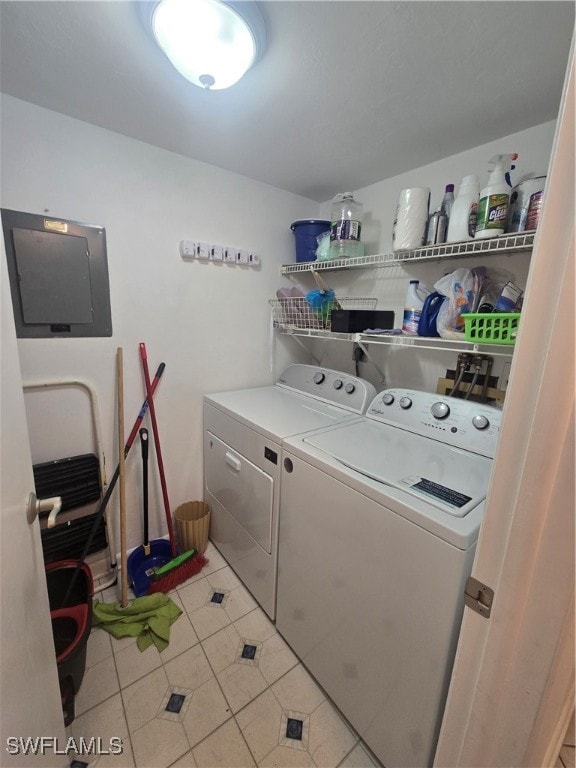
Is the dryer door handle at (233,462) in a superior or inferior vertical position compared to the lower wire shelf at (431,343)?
inferior

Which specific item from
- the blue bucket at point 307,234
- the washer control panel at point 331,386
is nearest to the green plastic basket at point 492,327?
the washer control panel at point 331,386

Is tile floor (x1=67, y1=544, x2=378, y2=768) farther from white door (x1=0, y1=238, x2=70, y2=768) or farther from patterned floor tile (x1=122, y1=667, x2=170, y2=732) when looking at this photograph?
white door (x1=0, y1=238, x2=70, y2=768)

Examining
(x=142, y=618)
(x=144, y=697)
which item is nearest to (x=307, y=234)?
(x=142, y=618)

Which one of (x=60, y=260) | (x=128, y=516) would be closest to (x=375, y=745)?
(x=128, y=516)

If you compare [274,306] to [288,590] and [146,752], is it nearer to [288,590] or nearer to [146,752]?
[288,590]

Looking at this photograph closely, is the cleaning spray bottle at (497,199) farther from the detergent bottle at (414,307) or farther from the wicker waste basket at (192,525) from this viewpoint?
the wicker waste basket at (192,525)

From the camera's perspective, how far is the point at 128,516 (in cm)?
184

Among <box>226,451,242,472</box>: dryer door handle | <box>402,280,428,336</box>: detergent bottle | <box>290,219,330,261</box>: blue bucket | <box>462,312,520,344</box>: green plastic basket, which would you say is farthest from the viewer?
<box>290,219,330,261</box>: blue bucket

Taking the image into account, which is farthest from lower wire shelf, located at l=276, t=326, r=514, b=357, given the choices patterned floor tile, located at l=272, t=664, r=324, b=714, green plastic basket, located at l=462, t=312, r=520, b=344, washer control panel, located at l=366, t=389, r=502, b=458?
patterned floor tile, located at l=272, t=664, r=324, b=714

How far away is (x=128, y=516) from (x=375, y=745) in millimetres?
1544

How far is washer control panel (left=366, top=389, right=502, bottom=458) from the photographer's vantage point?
47.9 inches

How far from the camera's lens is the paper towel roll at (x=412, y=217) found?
133cm

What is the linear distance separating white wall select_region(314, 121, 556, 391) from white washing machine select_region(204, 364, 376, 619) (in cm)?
27

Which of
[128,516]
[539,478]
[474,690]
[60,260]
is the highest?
[60,260]
